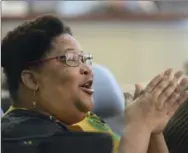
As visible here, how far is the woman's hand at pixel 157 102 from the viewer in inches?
37.1

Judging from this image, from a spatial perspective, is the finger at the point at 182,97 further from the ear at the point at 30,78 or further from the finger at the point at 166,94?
the ear at the point at 30,78

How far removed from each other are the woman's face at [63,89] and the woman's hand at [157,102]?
0.11 m

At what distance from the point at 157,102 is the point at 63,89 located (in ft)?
0.68

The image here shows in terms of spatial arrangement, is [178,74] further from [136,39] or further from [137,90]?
[136,39]

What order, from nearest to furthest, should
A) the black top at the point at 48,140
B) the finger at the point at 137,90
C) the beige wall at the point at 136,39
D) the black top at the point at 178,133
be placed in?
1. the black top at the point at 48,140
2. the finger at the point at 137,90
3. the black top at the point at 178,133
4. the beige wall at the point at 136,39

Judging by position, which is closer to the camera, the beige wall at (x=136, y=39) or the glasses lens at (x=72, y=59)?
the glasses lens at (x=72, y=59)

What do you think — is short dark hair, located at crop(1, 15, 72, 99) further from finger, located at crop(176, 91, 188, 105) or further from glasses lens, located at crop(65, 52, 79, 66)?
finger, located at crop(176, 91, 188, 105)

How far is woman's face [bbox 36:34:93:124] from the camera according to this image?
40.8 inches

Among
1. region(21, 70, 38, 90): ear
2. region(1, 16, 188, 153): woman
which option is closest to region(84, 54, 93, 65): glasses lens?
region(1, 16, 188, 153): woman

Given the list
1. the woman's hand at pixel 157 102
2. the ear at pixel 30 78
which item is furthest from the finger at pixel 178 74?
the ear at pixel 30 78

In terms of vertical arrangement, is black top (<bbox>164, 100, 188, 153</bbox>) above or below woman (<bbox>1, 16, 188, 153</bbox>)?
below

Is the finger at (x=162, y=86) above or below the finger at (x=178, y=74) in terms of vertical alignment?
below

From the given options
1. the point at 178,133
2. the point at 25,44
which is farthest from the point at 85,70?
the point at 178,133

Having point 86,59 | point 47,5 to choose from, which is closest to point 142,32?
point 47,5
